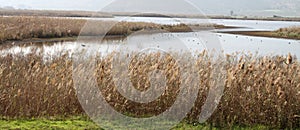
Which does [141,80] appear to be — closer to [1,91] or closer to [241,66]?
[241,66]

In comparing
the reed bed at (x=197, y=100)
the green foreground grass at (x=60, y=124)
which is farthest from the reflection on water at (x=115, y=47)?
the green foreground grass at (x=60, y=124)

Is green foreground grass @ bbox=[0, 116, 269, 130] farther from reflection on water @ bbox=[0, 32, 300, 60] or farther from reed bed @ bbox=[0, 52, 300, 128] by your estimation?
reflection on water @ bbox=[0, 32, 300, 60]

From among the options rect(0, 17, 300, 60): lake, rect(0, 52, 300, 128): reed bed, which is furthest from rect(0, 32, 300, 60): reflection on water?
rect(0, 52, 300, 128): reed bed

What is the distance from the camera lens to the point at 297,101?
7199mm

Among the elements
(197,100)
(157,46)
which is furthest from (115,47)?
(157,46)

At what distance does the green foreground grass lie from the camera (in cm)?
624

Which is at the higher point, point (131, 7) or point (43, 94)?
point (131, 7)

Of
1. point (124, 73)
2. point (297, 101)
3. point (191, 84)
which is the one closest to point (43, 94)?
point (124, 73)

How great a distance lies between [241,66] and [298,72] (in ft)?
6.80

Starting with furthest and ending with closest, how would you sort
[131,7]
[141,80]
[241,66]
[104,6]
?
1. [131,7]
2. [141,80]
3. [104,6]
4. [241,66]

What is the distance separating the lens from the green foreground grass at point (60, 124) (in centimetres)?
624

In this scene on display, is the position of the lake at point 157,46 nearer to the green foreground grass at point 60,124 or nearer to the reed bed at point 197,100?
the reed bed at point 197,100

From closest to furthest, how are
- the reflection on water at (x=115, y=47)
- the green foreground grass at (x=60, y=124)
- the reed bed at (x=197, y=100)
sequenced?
the green foreground grass at (x=60, y=124) < the reed bed at (x=197, y=100) < the reflection on water at (x=115, y=47)

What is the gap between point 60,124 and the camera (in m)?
6.46
